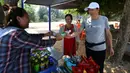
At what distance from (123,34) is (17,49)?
452 centimetres

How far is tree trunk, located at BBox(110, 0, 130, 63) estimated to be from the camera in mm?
5641

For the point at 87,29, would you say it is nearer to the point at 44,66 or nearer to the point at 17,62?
the point at 44,66

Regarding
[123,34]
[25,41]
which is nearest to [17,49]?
[25,41]

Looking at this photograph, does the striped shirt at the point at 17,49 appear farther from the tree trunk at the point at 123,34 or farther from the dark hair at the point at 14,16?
the tree trunk at the point at 123,34

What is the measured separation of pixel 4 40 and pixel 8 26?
16 cm

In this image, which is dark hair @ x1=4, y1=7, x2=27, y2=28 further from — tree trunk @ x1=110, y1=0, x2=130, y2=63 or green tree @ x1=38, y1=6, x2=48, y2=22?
green tree @ x1=38, y1=6, x2=48, y2=22

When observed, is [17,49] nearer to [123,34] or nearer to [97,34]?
[97,34]

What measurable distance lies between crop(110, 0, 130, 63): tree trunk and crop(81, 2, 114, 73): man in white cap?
2.55 meters

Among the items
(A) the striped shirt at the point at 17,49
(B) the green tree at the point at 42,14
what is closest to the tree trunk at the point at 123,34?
(A) the striped shirt at the point at 17,49

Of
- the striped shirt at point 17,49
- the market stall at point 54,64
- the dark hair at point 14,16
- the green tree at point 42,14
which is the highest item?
the dark hair at point 14,16

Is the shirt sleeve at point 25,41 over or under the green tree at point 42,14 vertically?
over

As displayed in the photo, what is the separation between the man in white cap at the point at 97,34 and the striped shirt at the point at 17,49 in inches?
54.8

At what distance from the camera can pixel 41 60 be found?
7.70 ft

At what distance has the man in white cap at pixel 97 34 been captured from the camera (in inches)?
126
